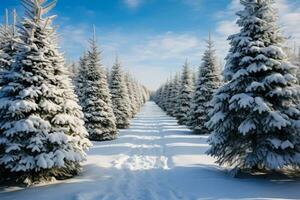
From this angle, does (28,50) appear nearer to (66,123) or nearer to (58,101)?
(58,101)

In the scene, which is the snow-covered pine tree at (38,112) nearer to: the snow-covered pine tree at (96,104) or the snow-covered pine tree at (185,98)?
the snow-covered pine tree at (96,104)

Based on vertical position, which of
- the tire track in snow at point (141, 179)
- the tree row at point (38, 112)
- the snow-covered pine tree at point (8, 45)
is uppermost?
the snow-covered pine tree at point (8, 45)

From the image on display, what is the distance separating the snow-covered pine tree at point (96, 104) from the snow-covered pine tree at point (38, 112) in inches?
432

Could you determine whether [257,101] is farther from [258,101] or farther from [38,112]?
[38,112]

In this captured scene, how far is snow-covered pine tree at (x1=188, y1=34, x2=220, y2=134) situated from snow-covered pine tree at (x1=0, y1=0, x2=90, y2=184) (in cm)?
1676

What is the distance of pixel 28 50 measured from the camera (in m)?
11.2

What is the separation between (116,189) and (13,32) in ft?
34.0

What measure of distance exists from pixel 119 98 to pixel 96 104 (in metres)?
9.62

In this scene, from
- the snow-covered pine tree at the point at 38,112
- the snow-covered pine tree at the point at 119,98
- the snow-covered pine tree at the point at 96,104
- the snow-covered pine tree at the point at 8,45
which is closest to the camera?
the snow-covered pine tree at the point at 38,112

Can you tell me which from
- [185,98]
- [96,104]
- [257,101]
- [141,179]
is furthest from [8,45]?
[185,98]

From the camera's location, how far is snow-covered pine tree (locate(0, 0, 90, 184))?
10.3 m

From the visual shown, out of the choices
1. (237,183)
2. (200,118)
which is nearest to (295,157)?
(237,183)

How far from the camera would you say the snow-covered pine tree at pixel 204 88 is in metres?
27.1

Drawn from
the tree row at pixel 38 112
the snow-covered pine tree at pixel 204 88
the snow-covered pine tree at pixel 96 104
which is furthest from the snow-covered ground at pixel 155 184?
the snow-covered pine tree at pixel 204 88
